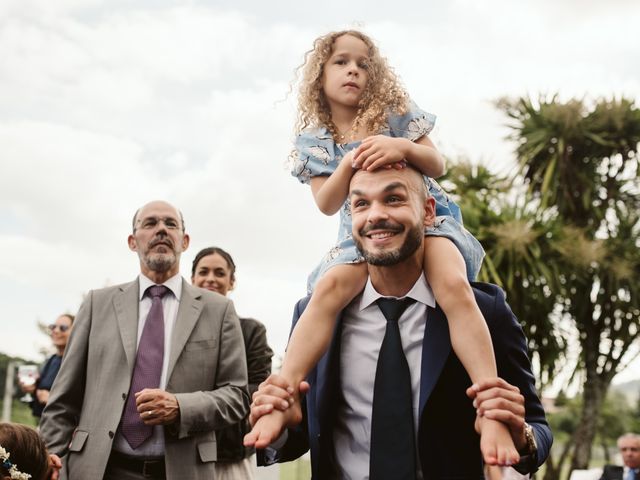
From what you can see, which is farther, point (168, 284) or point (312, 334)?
point (168, 284)

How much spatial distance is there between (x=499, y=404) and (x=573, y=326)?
1469 cm

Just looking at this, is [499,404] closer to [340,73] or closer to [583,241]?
[340,73]

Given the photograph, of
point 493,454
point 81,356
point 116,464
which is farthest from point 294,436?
point 81,356

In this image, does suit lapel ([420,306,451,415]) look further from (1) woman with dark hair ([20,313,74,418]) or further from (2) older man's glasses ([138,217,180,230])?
(1) woman with dark hair ([20,313,74,418])

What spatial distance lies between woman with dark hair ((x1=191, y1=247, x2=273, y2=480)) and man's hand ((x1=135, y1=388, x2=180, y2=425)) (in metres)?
1.13

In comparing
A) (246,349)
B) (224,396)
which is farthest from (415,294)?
(246,349)

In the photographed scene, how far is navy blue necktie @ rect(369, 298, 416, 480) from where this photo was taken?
2521 millimetres

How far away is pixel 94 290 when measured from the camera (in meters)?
4.20

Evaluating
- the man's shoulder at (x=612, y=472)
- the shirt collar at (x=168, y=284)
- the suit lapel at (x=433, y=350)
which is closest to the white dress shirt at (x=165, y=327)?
the shirt collar at (x=168, y=284)

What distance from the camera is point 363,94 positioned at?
10.2 feet

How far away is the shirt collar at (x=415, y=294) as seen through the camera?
2.73 meters

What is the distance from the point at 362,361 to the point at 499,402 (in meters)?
0.67

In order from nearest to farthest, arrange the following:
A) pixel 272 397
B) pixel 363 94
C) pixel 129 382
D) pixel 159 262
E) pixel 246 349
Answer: pixel 272 397, pixel 363 94, pixel 129 382, pixel 159 262, pixel 246 349

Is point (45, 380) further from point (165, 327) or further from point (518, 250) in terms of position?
point (518, 250)
